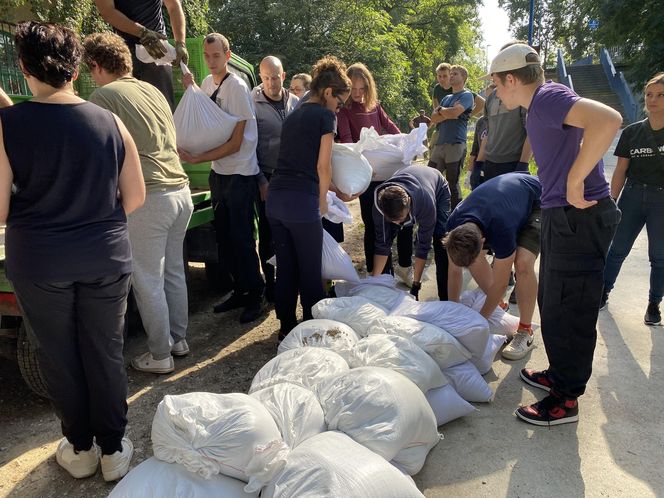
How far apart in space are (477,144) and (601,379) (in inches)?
136

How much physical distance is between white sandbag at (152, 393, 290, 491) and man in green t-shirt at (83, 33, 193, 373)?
1141 millimetres

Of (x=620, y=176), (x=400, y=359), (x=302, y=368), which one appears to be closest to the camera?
(x=302, y=368)

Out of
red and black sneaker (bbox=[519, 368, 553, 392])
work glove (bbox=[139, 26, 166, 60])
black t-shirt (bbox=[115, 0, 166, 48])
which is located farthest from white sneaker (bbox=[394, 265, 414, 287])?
black t-shirt (bbox=[115, 0, 166, 48])

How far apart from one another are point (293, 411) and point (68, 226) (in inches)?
40.5

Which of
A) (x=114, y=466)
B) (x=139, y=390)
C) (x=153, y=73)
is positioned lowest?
(x=139, y=390)

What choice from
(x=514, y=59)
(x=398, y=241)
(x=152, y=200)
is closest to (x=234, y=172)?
(x=152, y=200)

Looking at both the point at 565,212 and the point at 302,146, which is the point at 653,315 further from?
the point at 302,146

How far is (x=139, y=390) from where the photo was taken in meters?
2.74

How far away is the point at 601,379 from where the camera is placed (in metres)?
2.87

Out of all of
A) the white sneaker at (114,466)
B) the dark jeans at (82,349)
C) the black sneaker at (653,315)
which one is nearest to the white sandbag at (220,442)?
the dark jeans at (82,349)

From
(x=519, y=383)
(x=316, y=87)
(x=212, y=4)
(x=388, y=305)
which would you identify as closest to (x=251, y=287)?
(x=388, y=305)

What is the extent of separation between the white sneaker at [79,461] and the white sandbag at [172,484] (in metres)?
0.57

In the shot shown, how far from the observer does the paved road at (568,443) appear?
205 centimetres

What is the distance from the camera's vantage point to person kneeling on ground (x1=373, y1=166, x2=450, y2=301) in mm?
3135
